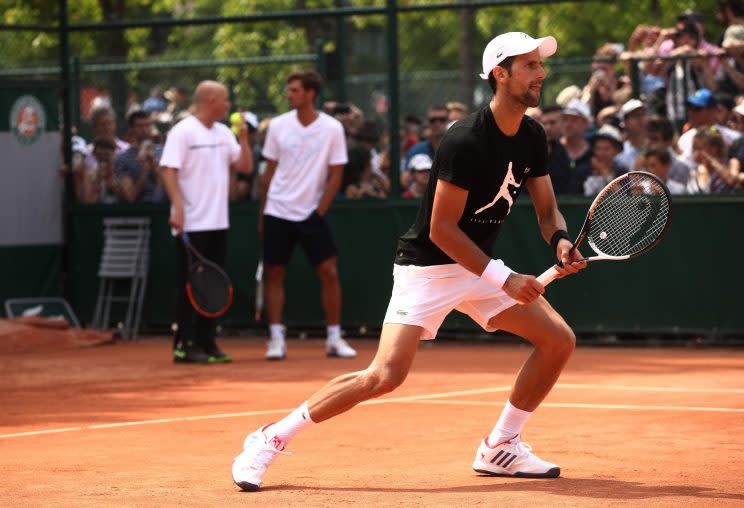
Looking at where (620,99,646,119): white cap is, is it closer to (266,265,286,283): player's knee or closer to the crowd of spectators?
the crowd of spectators

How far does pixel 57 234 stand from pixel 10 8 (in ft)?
24.3

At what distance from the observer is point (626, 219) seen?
21.8 feet

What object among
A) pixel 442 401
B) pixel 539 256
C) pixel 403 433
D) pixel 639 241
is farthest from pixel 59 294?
pixel 639 241

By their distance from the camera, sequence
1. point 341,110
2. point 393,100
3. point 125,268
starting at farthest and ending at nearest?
1. point 125,268
2. point 341,110
3. point 393,100

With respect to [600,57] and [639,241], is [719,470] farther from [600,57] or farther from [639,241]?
[600,57]

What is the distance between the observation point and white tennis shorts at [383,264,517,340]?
6.25 metres

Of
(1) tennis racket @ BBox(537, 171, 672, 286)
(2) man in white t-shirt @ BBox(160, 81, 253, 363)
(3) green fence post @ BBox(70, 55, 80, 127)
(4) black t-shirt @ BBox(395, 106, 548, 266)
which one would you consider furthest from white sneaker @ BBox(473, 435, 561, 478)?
(3) green fence post @ BBox(70, 55, 80, 127)

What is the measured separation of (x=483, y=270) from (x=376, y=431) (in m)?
2.06

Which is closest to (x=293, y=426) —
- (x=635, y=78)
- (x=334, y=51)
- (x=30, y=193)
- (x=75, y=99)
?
(x=635, y=78)

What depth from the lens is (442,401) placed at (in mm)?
9141

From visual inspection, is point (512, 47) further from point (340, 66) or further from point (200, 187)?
point (340, 66)

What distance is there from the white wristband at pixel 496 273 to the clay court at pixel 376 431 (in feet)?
2.93

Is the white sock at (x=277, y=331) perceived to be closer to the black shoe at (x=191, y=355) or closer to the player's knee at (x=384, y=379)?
the black shoe at (x=191, y=355)

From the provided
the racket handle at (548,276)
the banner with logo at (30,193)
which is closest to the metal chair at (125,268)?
the banner with logo at (30,193)
